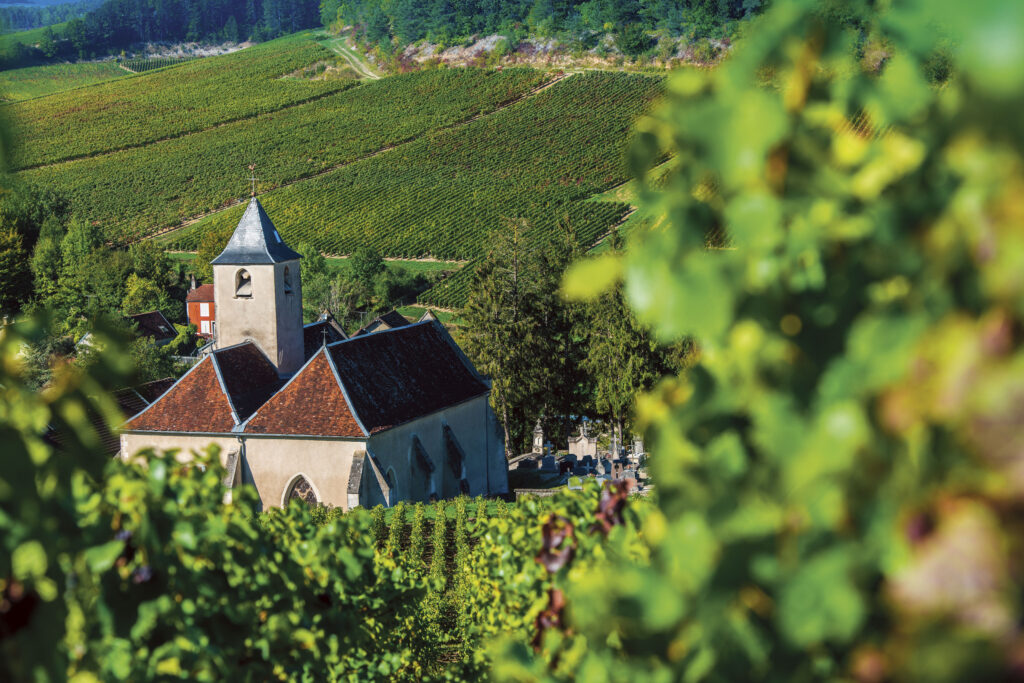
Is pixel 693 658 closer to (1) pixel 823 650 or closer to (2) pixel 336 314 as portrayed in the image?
(1) pixel 823 650

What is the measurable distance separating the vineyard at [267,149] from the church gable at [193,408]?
62797 millimetres

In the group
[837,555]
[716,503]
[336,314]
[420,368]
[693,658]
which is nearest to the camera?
[837,555]

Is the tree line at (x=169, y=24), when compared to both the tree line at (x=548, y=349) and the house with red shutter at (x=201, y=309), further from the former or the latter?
the tree line at (x=548, y=349)

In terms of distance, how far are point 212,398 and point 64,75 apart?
12750 cm

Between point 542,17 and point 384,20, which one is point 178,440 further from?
point 384,20

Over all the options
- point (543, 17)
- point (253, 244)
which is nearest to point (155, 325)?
point (253, 244)

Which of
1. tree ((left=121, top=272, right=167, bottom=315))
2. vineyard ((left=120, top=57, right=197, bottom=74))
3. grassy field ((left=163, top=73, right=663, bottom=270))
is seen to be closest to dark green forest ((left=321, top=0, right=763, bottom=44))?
grassy field ((left=163, top=73, right=663, bottom=270))

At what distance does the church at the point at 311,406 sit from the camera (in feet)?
79.1

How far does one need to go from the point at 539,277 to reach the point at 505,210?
37.7 metres

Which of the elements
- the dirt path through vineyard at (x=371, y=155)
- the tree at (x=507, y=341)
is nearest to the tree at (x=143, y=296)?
the dirt path through vineyard at (x=371, y=155)

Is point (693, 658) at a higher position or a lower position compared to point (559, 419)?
higher

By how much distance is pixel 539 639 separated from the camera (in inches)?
168

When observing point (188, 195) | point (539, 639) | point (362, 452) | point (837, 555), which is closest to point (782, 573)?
point (837, 555)

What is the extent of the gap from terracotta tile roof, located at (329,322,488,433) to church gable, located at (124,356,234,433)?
11.0ft
